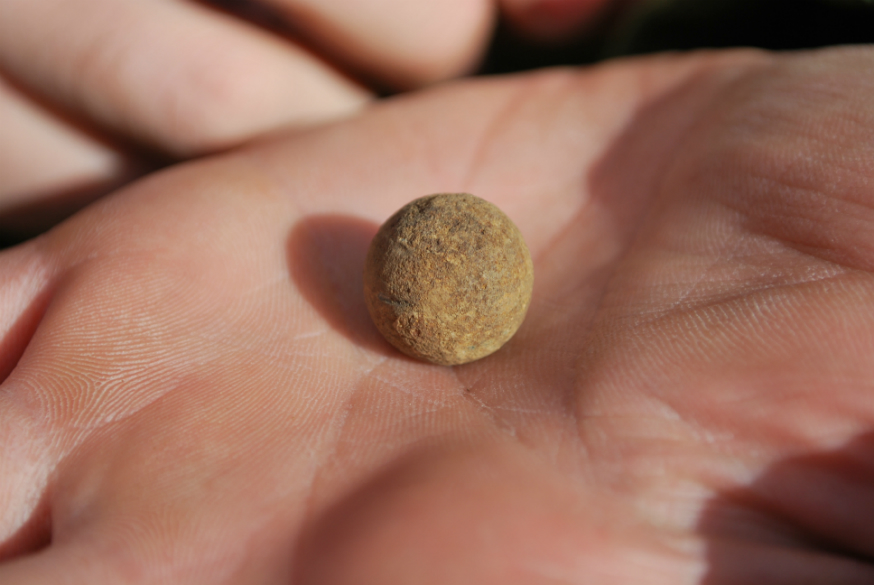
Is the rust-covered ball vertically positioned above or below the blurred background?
below

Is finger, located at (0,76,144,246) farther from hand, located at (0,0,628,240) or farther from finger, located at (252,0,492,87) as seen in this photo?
finger, located at (252,0,492,87)

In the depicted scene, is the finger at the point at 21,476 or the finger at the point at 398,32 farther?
the finger at the point at 398,32

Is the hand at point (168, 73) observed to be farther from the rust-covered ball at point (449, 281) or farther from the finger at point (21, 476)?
the finger at point (21, 476)

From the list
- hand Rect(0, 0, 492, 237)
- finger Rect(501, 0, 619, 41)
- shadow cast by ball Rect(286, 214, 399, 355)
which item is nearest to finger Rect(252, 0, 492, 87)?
hand Rect(0, 0, 492, 237)

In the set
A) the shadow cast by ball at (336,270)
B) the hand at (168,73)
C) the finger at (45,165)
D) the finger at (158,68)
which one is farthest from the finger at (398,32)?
the finger at (45,165)

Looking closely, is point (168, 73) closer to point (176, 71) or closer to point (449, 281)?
point (176, 71)

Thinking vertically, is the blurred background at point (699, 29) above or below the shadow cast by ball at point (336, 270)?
above

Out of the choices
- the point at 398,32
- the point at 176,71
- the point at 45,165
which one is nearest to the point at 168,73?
the point at 176,71

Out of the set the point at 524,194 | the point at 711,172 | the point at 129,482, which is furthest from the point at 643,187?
the point at 129,482
